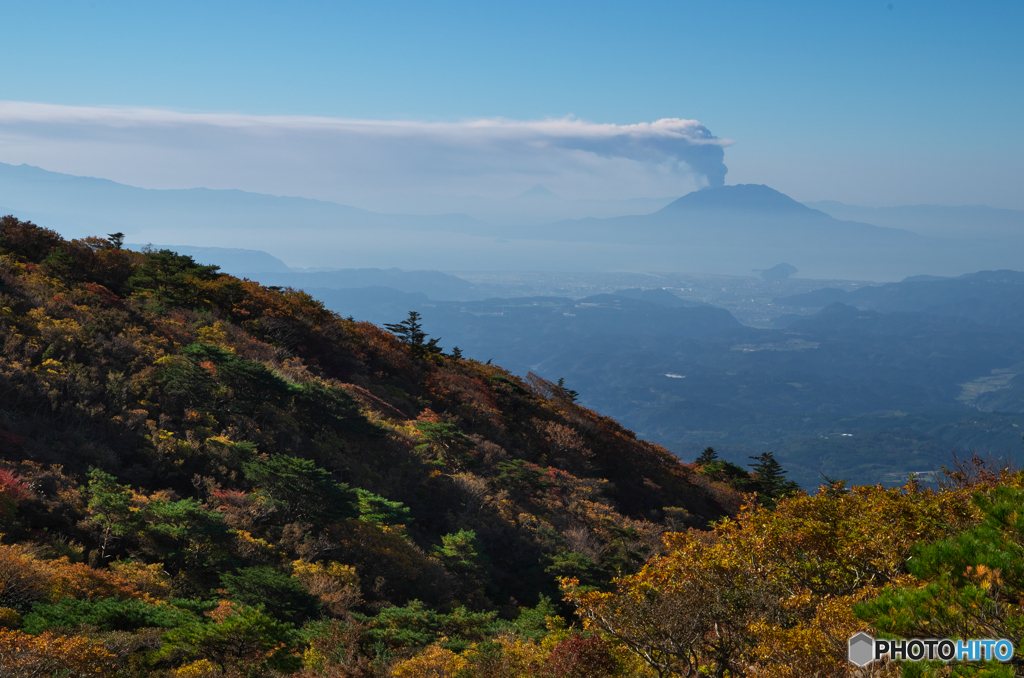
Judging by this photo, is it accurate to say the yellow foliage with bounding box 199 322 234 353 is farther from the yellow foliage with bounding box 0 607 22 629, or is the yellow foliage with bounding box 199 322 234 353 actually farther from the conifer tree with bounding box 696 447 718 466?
the conifer tree with bounding box 696 447 718 466

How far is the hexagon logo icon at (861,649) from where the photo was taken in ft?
19.8

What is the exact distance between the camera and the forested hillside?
24.6ft

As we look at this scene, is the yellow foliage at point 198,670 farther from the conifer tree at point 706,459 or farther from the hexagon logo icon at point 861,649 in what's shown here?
the conifer tree at point 706,459

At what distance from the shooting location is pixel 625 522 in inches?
866

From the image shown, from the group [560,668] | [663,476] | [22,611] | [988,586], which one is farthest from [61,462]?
[663,476]

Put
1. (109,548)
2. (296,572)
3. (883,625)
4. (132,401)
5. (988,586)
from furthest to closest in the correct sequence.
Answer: (132,401) < (296,572) < (109,548) < (883,625) < (988,586)

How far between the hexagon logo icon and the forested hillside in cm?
14

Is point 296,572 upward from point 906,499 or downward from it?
downward

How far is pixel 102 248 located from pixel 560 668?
92.0 feet

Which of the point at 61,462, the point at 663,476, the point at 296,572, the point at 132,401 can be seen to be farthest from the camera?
the point at 663,476

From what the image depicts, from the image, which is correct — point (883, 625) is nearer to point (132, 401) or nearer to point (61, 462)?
point (61, 462)

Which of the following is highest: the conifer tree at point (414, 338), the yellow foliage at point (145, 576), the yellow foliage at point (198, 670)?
the conifer tree at point (414, 338)

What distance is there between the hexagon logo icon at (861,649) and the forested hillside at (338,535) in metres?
0.14

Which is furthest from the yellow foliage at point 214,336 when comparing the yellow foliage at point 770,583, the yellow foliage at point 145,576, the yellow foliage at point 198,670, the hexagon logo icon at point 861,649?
the hexagon logo icon at point 861,649
